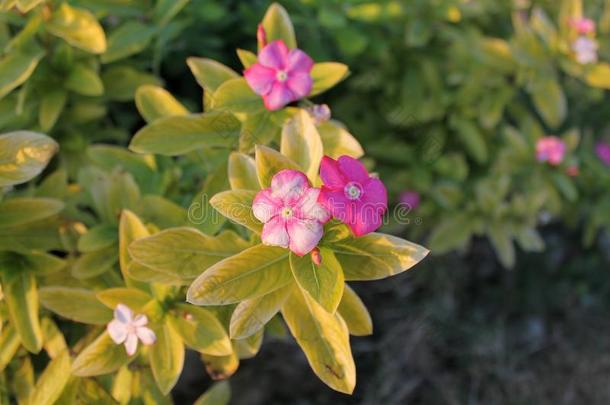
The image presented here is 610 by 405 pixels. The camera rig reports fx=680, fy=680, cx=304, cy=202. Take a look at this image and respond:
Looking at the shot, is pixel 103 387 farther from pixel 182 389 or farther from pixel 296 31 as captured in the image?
pixel 296 31

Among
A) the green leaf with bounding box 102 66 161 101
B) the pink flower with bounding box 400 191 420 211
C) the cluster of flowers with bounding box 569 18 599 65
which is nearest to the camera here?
the green leaf with bounding box 102 66 161 101

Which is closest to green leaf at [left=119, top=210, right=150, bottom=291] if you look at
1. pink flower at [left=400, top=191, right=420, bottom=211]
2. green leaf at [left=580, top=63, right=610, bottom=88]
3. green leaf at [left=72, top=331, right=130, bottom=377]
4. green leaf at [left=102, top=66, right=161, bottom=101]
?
green leaf at [left=72, top=331, right=130, bottom=377]

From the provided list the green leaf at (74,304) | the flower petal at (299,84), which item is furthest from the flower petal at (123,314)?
the flower petal at (299,84)

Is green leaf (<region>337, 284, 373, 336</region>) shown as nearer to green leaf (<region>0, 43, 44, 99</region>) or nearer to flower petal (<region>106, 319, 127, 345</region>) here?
flower petal (<region>106, 319, 127, 345</region>)

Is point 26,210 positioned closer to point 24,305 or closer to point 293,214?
point 24,305

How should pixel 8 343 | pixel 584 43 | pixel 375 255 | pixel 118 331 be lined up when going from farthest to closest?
pixel 584 43
pixel 8 343
pixel 118 331
pixel 375 255

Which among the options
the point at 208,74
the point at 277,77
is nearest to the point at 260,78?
the point at 277,77
